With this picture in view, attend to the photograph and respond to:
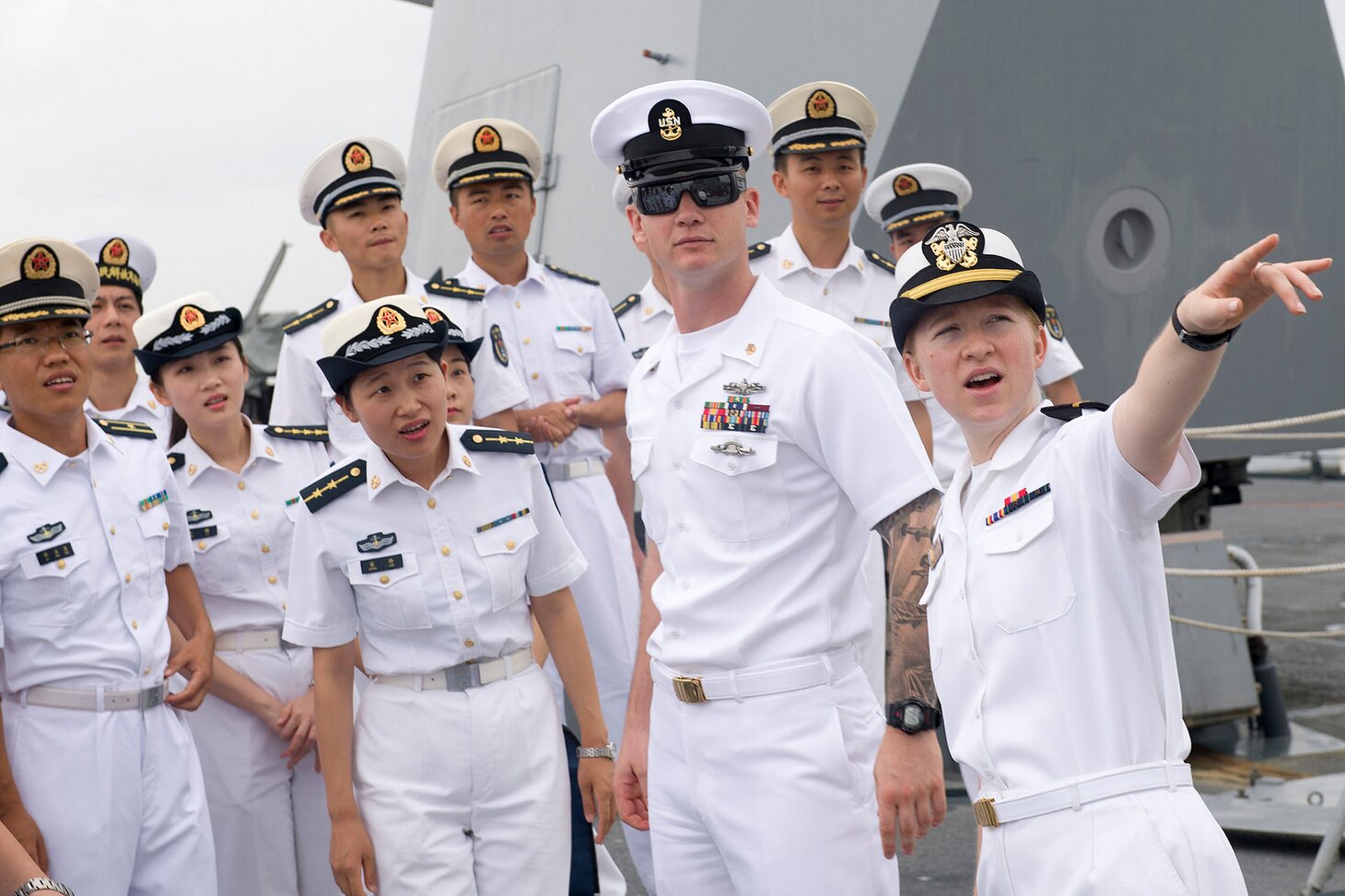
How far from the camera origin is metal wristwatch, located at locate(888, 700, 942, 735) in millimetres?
1913

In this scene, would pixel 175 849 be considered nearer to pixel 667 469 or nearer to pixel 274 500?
pixel 274 500

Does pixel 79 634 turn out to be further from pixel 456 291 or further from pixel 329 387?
pixel 456 291

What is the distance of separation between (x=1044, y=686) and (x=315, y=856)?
6.58 ft

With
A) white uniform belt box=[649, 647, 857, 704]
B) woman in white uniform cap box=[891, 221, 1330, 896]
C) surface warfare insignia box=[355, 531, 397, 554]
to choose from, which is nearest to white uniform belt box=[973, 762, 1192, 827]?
woman in white uniform cap box=[891, 221, 1330, 896]

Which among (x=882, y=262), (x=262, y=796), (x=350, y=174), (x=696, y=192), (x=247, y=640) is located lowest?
(x=262, y=796)

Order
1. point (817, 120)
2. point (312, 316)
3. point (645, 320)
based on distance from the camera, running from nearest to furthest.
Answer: point (312, 316)
point (817, 120)
point (645, 320)

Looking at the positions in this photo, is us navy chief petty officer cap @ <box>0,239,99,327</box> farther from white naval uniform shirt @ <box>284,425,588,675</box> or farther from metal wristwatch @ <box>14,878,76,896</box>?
metal wristwatch @ <box>14,878,76,896</box>

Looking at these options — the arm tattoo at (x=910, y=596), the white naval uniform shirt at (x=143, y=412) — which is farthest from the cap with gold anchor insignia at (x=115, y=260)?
the arm tattoo at (x=910, y=596)

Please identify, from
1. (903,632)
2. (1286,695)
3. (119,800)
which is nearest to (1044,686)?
(903,632)

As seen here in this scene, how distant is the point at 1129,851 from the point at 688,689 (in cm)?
76

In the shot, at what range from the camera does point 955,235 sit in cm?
184

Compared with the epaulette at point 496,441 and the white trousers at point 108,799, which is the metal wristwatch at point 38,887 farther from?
the epaulette at point 496,441

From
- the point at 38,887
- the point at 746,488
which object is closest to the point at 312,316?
the point at 38,887

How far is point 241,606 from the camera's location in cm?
315
